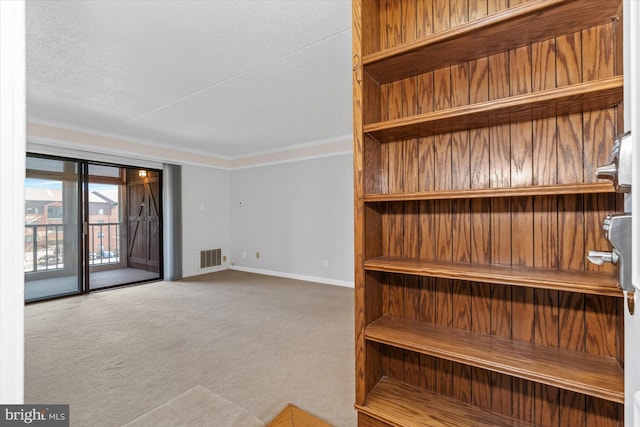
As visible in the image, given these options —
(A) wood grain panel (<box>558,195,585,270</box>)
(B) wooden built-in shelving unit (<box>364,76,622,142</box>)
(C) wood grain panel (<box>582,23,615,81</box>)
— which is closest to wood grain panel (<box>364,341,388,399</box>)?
(A) wood grain panel (<box>558,195,585,270</box>)

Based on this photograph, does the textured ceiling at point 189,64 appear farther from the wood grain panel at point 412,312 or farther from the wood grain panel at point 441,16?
the wood grain panel at point 412,312

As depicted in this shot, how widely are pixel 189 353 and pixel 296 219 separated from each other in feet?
10.1

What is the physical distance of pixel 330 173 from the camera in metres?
4.88

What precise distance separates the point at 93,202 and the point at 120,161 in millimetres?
1328

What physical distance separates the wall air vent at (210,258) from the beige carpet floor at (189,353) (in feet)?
5.20

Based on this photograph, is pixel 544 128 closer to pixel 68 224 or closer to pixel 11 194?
pixel 11 194

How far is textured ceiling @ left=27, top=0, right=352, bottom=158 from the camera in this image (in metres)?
1.80

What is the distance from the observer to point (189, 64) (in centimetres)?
240

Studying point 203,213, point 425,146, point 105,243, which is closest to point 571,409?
point 425,146

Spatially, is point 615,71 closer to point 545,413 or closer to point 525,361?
point 525,361

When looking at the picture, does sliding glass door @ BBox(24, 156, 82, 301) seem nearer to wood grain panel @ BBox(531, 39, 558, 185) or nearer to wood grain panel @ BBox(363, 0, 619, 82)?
wood grain panel @ BBox(363, 0, 619, 82)

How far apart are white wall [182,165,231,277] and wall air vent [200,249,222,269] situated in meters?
0.08

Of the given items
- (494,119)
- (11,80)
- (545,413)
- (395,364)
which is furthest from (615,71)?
(11,80)

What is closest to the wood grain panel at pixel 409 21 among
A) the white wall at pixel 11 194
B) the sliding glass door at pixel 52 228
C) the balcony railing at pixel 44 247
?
the white wall at pixel 11 194
